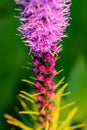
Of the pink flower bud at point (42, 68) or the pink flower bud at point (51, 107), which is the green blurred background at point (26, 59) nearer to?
the pink flower bud at point (51, 107)

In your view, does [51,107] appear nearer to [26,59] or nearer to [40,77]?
[40,77]

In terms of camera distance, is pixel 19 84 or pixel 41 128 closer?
pixel 41 128

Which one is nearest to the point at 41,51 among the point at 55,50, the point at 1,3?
the point at 55,50

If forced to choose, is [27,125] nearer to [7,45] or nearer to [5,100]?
[5,100]

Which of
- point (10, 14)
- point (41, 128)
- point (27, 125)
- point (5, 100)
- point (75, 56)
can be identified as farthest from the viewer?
point (10, 14)

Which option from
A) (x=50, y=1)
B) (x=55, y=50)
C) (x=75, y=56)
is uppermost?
(x=50, y=1)

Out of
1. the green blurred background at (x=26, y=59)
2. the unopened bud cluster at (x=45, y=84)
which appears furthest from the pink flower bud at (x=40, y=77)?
the green blurred background at (x=26, y=59)
